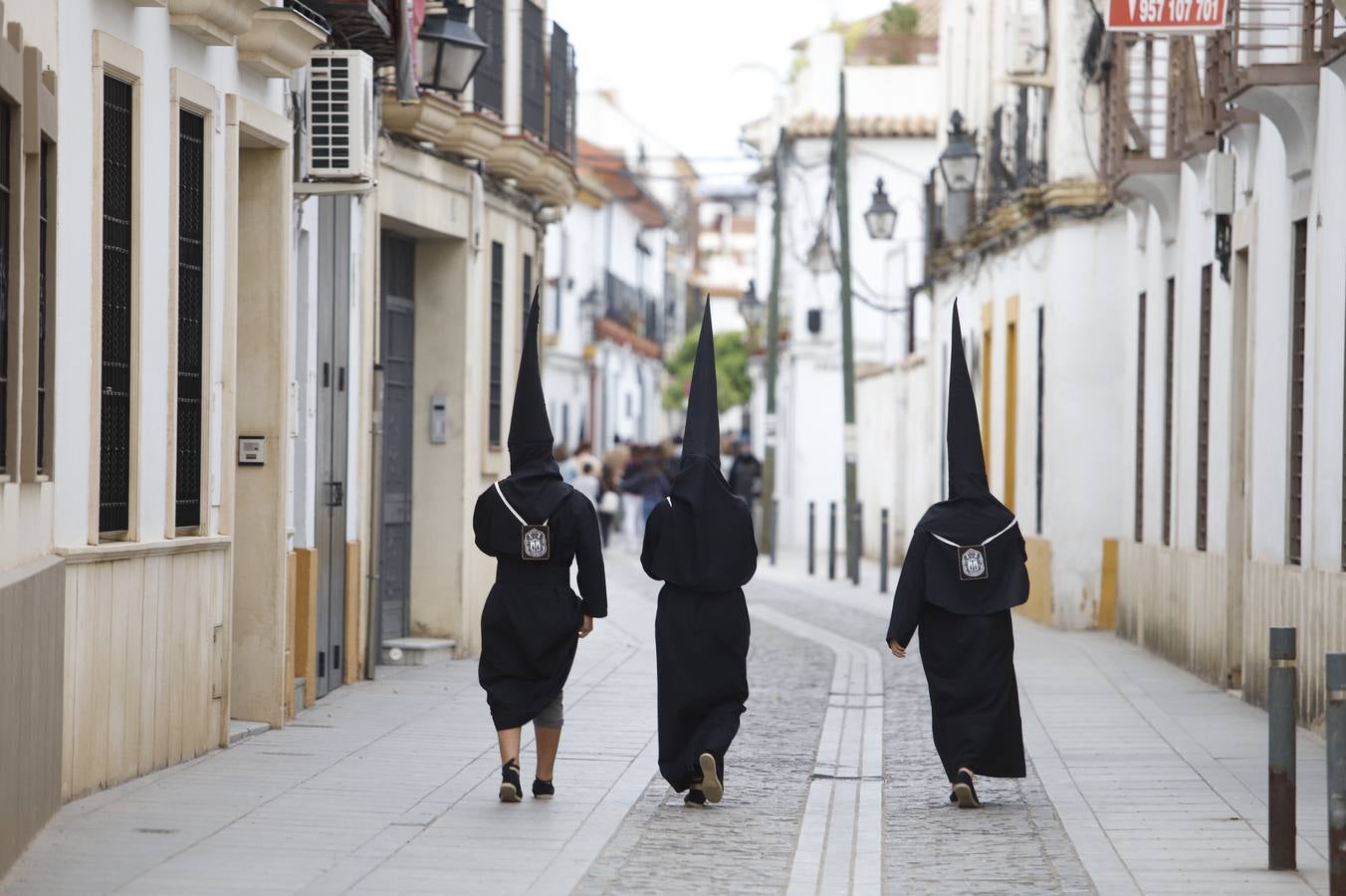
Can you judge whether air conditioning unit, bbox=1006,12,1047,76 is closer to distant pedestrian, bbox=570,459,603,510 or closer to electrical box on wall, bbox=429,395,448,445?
electrical box on wall, bbox=429,395,448,445

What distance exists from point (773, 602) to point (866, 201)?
19602mm

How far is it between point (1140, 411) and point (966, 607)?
11226mm

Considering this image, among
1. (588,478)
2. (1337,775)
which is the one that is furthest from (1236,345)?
(588,478)

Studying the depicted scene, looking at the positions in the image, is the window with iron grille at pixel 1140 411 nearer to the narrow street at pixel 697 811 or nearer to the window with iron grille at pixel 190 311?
the narrow street at pixel 697 811

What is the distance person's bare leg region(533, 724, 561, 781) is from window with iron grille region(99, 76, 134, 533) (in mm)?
2096

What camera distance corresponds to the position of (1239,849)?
9.21 metres

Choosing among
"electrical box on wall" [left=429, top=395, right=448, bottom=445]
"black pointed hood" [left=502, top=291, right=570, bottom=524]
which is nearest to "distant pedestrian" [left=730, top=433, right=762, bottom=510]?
"electrical box on wall" [left=429, top=395, right=448, bottom=445]

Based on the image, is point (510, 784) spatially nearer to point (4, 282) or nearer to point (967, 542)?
point (967, 542)

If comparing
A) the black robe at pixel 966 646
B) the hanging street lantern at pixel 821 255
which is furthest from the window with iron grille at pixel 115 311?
the hanging street lantern at pixel 821 255

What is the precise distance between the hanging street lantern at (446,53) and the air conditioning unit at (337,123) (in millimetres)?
2260

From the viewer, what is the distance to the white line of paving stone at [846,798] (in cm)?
866

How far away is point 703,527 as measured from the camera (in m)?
10.5

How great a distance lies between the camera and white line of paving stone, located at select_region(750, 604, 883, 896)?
866 cm

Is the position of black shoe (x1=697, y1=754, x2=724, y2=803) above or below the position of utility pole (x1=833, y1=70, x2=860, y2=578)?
below
